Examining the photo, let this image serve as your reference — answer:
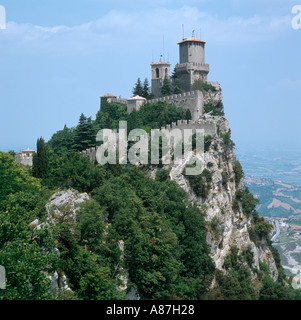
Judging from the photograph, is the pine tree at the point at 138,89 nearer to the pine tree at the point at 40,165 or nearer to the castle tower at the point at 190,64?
the castle tower at the point at 190,64

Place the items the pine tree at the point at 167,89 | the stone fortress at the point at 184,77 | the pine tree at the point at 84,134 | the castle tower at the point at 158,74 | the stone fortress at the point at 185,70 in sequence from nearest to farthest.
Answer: the pine tree at the point at 84,134 < the stone fortress at the point at 184,77 < the pine tree at the point at 167,89 < the stone fortress at the point at 185,70 < the castle tower at the point at 158,74

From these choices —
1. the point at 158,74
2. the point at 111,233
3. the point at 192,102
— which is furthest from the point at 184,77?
the point at 111,233

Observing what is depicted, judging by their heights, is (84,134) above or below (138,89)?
below

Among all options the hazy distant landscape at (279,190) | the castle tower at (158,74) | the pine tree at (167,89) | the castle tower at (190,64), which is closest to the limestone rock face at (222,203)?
the pine tree at (167,89)

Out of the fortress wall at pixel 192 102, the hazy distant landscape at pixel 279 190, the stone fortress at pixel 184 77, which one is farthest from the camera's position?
the hazy distant landscape at pixel 279 190

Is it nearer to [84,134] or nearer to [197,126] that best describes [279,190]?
[197,126]

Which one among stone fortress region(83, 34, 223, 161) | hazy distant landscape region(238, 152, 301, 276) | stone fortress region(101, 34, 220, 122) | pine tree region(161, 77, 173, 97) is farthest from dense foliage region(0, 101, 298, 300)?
hazy distant landscape region(238, 152, 301, 276)
